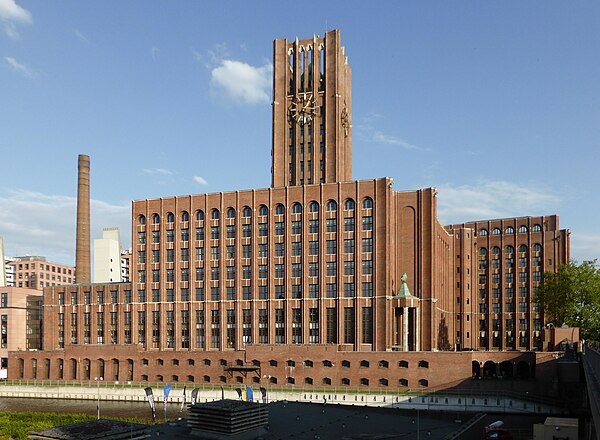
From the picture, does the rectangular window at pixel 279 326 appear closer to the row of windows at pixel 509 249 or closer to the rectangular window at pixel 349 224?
the rectangular window at pixel 349 224

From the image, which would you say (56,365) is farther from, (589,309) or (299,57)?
(589,309)

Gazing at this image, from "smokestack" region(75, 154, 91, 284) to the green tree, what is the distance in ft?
318

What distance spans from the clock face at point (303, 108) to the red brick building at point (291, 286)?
0.78ft

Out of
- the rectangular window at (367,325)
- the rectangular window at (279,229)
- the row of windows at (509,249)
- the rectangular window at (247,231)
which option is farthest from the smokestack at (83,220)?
the row of windows at (509,249)

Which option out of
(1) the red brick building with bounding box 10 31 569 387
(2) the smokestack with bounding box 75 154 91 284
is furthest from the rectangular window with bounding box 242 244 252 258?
(2) the smokestack with bounding box 75 154 91 284

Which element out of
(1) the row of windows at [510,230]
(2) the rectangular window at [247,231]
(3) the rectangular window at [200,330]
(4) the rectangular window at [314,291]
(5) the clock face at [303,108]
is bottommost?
(3) the rectangular window at [200,330]

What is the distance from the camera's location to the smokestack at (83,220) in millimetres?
148250

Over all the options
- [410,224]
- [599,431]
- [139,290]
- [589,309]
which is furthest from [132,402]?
[599,431]

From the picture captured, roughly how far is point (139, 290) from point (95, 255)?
74.9 meters

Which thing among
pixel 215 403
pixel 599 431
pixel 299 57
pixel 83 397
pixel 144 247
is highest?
pixel 299 57

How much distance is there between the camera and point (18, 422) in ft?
241

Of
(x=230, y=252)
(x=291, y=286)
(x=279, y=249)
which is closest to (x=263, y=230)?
(x=279, y=249)

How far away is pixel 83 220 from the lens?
149250mm

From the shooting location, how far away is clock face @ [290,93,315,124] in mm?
131750
